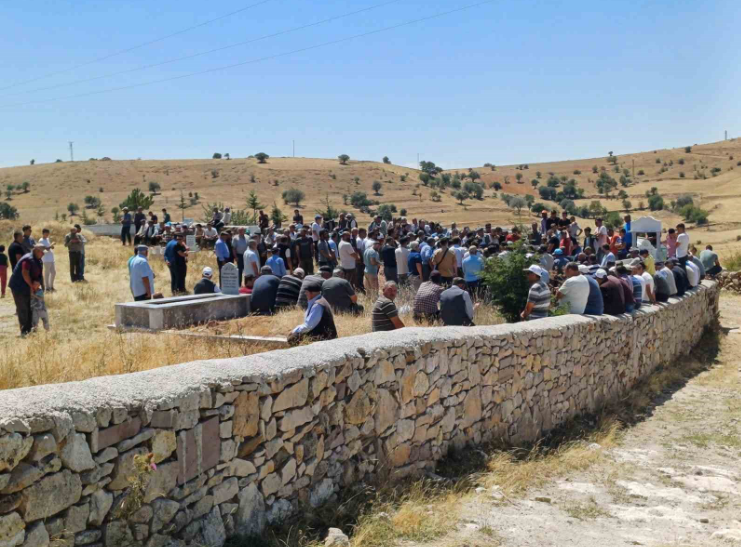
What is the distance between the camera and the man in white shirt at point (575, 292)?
37.1 ft

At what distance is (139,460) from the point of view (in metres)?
4.05

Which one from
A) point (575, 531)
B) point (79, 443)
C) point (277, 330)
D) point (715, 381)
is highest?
point (79, 443)

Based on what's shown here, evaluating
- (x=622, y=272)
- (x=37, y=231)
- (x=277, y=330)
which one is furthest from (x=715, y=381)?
(x=37, y=231)

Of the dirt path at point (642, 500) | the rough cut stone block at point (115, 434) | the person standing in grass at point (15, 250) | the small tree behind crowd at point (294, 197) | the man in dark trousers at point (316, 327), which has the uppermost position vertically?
the small tree behind crowd at point (294, 197)

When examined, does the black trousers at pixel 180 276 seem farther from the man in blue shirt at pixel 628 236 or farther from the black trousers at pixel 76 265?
the man in blue shirt at pixel 628 236

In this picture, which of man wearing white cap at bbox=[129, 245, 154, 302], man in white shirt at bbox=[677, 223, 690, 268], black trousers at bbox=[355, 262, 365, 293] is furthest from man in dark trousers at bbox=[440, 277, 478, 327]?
man in white shirt at bbox=[677, 223, 690, 268]

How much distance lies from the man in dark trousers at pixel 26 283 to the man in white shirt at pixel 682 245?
1433 cm

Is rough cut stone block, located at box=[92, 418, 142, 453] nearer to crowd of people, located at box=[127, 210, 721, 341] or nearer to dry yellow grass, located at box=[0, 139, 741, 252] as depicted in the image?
crowd of people, located at box=[127, 210, 721, 341]

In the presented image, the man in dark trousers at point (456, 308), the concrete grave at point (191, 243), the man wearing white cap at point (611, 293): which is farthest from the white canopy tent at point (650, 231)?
the concrete grave at point (191, 243)

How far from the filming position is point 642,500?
7.34m

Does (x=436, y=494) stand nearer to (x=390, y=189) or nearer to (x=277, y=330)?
(x=277, y=330)

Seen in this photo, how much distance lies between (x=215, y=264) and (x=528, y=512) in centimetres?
1720

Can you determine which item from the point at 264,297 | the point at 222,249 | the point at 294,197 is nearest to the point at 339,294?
the point at 264,297

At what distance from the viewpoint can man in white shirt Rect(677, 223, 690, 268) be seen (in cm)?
1844
